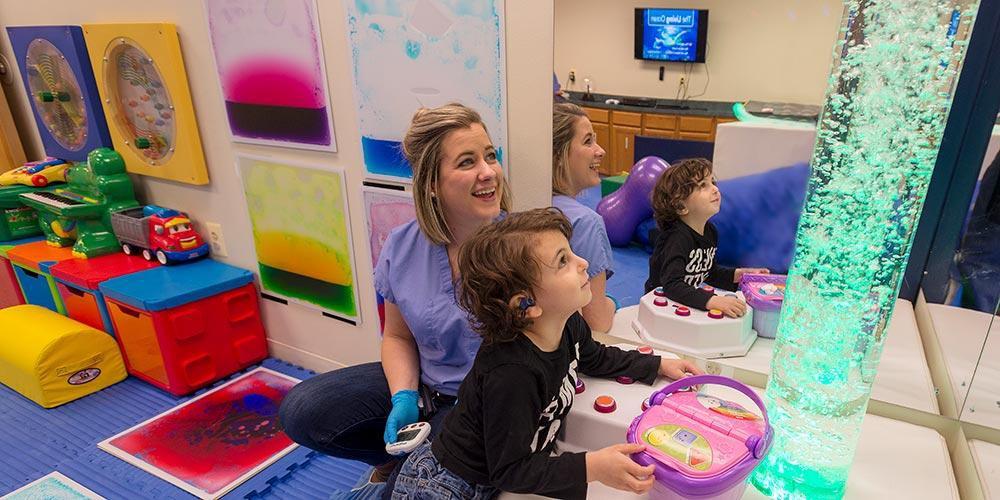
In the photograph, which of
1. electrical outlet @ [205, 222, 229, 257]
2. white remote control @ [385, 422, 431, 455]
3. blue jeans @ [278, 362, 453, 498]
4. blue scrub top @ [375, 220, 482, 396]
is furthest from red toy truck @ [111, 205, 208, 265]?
white remote control @ [385, 422, 431, 455]

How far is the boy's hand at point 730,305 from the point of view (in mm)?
1050

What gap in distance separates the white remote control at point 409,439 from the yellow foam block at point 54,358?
162 cm

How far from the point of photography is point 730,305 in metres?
1.05

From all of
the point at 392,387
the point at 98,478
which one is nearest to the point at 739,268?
the point at 392,387

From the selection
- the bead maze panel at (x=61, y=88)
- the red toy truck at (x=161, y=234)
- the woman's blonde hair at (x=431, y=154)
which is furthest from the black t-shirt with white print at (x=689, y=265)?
the bead maze panel at (x=61, y=88)

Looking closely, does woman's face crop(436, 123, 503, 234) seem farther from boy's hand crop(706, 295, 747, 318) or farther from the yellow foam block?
the yellow foam block

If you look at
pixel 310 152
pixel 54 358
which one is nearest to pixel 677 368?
pixel 310 152

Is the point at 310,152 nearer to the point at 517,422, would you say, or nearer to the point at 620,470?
the point at 517,422

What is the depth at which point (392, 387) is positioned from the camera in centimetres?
120

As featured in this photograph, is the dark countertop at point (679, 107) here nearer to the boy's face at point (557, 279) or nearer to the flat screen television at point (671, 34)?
the flat screen television at point (671, 34)

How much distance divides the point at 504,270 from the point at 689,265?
46 cm

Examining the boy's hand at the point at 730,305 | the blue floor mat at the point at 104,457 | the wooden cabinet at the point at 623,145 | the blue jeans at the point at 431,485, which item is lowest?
the blue floor mat at the point at 104,457

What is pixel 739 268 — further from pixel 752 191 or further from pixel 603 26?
pixel 603 26

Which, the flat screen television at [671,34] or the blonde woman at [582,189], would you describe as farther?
the blonde woman at [582,189]
